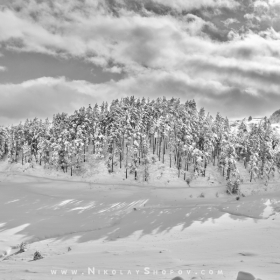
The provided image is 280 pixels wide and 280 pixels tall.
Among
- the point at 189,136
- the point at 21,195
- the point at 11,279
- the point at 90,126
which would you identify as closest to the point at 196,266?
the point at 11,279

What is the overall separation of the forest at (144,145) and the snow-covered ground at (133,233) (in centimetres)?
687

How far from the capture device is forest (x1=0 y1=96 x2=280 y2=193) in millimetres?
58719

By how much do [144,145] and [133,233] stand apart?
40.7m

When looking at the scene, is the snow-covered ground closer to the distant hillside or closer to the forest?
the forest

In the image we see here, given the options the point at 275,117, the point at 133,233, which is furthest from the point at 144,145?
the point at 275,117

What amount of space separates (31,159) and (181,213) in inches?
2315

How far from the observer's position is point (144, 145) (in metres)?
62.2

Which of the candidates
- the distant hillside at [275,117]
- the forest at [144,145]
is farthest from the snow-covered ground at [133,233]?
the distant hillside at [275,117]

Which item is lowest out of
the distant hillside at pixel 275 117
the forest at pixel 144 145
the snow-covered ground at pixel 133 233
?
the snow-covered ground at pixel 133 233

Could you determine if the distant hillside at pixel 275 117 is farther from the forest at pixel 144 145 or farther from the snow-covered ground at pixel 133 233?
the snow-covered ground at pixel 133 233

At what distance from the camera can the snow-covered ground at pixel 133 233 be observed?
31.7 feet

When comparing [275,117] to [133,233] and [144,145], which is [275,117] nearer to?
[144,145]

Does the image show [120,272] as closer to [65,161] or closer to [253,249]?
[253,249]

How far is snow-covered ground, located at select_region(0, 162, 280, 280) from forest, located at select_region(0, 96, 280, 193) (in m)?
6.87
